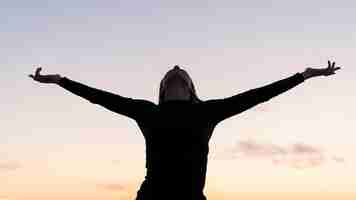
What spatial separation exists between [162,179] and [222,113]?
3.57ft

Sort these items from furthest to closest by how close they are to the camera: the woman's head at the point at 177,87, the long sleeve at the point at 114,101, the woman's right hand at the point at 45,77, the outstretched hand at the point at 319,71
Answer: the woman's right hand at the point at 45,77 < the outstretched hand at the point at 319,71 < the long sleeve at the point at 114,101 < the woman's head at the point at 177,87

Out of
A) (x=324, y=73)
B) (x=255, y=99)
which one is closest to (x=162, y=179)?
(x=255, y=99)

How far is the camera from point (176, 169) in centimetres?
638

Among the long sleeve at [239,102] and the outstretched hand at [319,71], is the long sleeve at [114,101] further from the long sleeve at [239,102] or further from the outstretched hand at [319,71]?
the outstretched hand at [319,71]

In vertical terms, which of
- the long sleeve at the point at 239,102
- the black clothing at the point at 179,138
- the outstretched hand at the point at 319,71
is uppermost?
the outstretched hand at the point at 319,71

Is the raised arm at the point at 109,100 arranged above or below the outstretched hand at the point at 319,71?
below

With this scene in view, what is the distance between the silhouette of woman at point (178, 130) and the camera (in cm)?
637

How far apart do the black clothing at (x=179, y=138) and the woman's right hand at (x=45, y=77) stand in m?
1.25

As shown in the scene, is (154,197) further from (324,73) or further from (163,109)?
(324,73)

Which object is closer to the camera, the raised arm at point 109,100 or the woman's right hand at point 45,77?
the raised arm at point 109,100

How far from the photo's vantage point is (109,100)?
6660 millimetres

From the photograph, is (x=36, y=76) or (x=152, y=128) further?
(x=36, y=76)

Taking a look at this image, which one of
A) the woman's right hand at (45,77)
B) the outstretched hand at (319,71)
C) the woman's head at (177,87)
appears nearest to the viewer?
the woman's head at (177,87)

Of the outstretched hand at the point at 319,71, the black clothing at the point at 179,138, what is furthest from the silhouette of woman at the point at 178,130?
the outstretched hand at the point at 319,71
